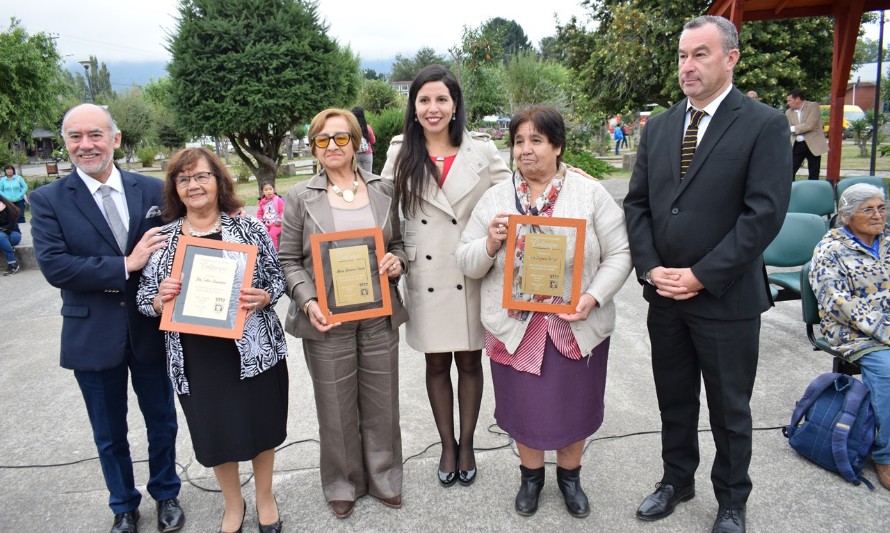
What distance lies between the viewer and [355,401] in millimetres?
3068

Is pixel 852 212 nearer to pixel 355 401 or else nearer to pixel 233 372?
pixel 355 401

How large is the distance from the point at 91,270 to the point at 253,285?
69cm

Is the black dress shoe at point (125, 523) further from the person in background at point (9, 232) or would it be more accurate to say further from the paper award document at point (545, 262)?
the person in background at point (9, 232)

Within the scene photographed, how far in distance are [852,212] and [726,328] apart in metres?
1.52

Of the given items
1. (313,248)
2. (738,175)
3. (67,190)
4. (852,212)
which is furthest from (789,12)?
(67,190)

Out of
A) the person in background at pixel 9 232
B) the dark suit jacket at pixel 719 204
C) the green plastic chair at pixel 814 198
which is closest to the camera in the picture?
the dark suit jacket at pixel 719 204

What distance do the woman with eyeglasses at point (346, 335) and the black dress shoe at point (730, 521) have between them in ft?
5.18

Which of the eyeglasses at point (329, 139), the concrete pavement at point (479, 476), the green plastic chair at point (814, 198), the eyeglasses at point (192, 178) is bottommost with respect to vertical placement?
the concrete pavement at point (479, 476)

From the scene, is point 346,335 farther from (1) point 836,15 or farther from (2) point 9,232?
(1) point 836,15

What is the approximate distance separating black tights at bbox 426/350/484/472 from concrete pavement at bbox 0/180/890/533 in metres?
0.16

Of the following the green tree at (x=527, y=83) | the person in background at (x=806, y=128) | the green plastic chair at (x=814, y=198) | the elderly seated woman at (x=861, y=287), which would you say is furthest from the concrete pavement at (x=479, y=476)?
the green tree at (x=527, y=83)

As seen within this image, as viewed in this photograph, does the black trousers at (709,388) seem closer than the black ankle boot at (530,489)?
Yes

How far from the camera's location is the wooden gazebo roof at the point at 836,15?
913 centimetres

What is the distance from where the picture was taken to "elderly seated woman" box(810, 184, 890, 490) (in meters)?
3.24
